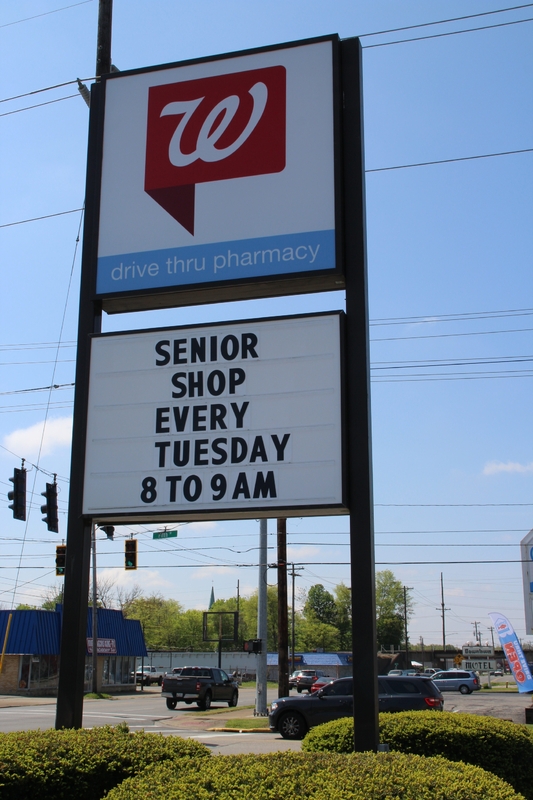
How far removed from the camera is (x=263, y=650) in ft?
87.3

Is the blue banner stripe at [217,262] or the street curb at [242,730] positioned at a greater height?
the blue banner stripe at [217,262]

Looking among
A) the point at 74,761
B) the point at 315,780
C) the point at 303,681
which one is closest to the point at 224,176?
the point at 74,761

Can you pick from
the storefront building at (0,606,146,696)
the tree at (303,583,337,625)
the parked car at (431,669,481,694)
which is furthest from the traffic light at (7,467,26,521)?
the tree at (303,583,337,625)

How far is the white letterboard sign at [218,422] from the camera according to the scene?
6.99 m

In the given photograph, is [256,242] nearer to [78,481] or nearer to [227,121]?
[227,121]

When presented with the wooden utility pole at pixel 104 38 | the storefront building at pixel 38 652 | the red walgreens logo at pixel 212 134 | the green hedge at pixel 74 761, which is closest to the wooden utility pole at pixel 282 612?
the storefront building at pixel 38 652

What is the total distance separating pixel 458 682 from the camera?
52.7m

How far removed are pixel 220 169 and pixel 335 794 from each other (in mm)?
6019

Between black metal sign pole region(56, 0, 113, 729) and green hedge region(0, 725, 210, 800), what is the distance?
3.15 feet

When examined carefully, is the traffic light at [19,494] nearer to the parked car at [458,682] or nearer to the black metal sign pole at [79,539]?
the black metal sign pole at [79,539]

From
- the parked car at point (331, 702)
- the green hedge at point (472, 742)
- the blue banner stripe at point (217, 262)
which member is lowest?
the parked car at point (331, 702)

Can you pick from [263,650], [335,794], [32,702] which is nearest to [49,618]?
[32,702]

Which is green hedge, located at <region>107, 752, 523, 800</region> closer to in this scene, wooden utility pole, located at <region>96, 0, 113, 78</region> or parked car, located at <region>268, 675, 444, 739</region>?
wooden utility pole, located at <region>96, 0, 113, 78</region>

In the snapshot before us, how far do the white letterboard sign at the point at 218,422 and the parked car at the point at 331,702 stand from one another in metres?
13.1
